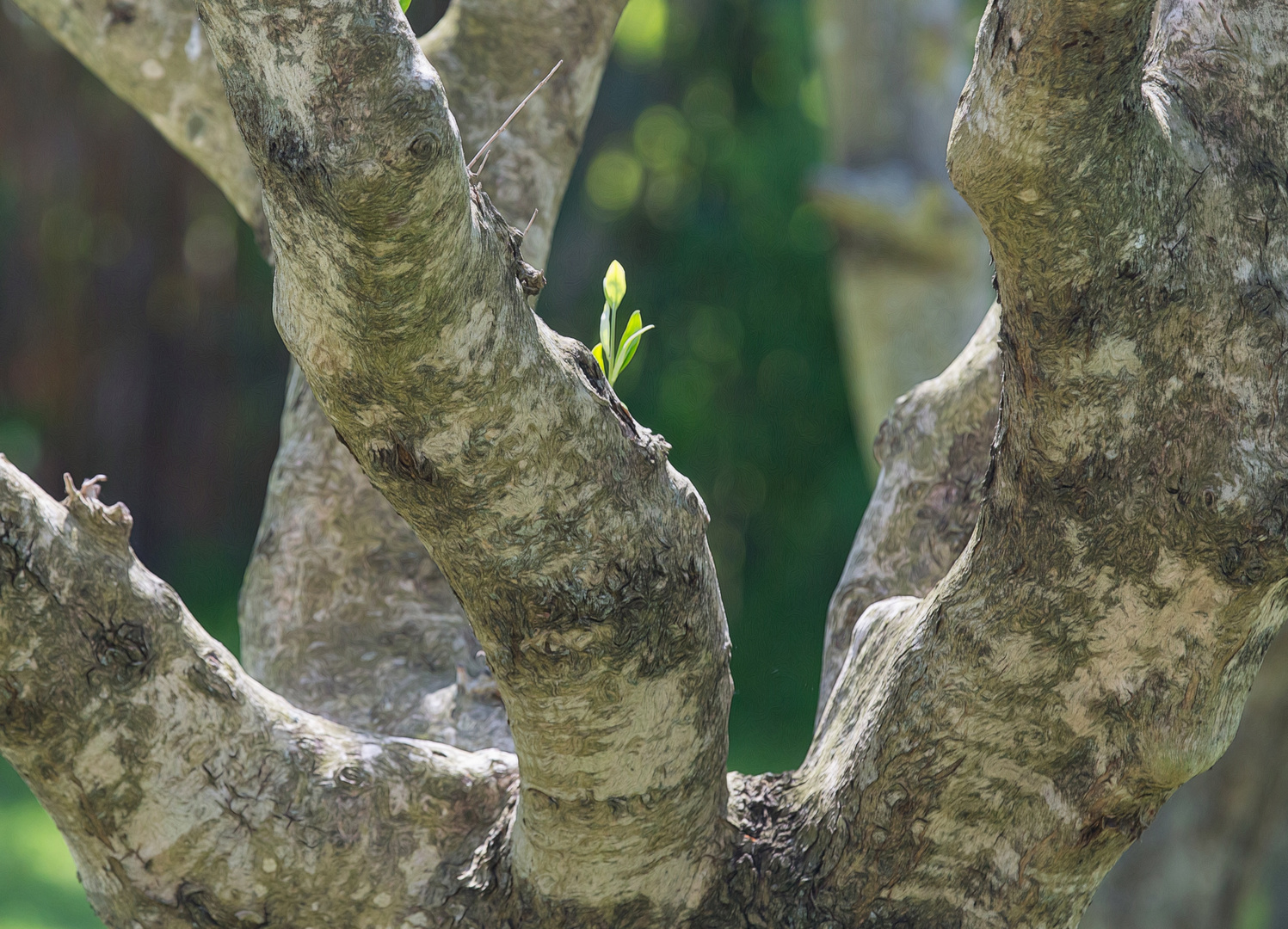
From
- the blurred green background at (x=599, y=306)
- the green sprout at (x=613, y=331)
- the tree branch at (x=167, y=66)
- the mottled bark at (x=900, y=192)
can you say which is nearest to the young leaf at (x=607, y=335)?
the green sprout at (x=613, y=331)

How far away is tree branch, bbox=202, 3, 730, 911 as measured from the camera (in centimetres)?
75

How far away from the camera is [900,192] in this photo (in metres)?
3.43

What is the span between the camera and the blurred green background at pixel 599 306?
5977 mm

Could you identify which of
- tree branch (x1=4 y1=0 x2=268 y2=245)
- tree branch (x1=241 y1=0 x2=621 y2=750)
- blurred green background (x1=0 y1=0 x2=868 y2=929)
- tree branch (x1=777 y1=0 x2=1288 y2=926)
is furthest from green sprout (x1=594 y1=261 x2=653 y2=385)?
blurred green background (x1=0 y1=0 x2=868 y2=929)

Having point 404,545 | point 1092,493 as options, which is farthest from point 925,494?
point 404,545

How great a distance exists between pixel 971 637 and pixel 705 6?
5.96 m

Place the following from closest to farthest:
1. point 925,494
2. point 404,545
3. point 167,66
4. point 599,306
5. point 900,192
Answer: point 925,494
point 404,545
point 167,66
point 900,192
point 599,306

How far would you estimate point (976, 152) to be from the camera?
33.7 inches

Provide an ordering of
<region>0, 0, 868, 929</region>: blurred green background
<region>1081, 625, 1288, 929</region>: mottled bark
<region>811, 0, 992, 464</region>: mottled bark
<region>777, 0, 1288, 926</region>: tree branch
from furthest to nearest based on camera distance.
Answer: <region>0, 0, 868, 929</region>: blurred green background, <region>811, 0, 992, 464</region>: mottled bark, <region>1081, 625, 1288, 929</region>: mottled bark, <region>777, 0, 1288, 926</region>: tree branch

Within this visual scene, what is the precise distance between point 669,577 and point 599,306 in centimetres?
547

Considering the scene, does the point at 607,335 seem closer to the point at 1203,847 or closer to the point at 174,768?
the point at 174,768

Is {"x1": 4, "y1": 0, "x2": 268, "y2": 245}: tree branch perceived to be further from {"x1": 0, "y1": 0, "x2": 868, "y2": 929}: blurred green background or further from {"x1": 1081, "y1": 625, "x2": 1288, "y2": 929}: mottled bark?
{"x1": 0, "y1": 0, "x2": 868, "y2": 929}: blurred green background

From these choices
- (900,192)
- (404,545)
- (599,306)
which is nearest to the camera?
(404,545)

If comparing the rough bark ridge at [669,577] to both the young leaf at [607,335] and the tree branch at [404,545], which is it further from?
the tree branch at [404,545]
